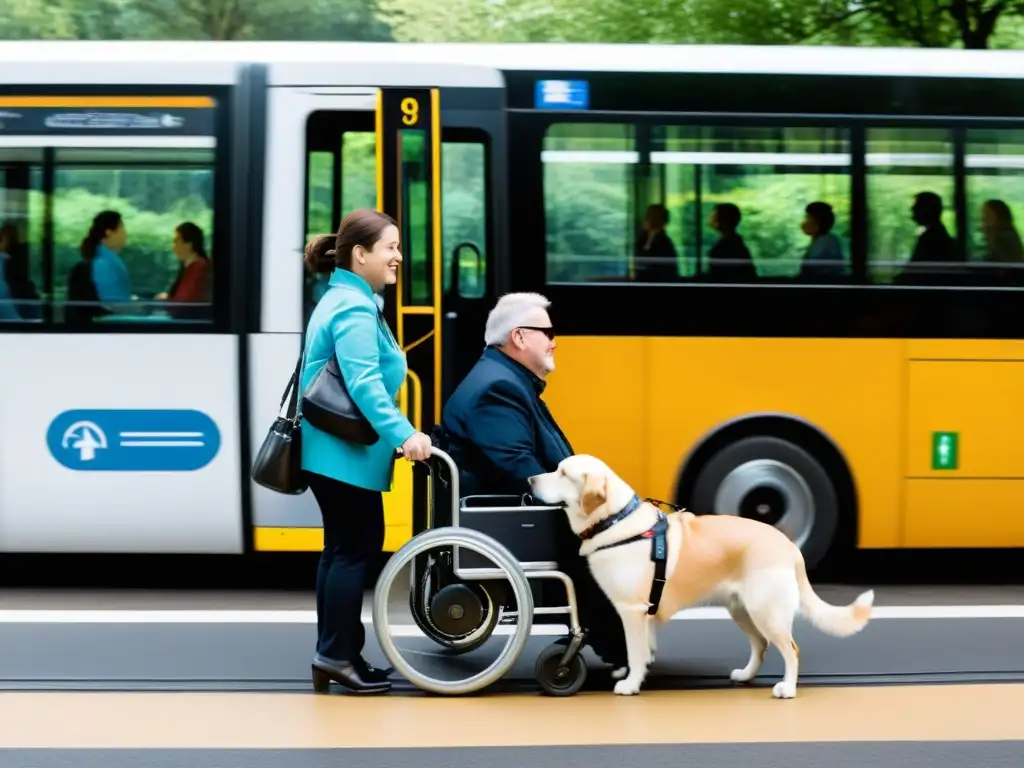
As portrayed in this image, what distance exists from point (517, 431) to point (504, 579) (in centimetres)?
59

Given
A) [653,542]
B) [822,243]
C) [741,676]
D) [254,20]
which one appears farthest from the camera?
[254,20]

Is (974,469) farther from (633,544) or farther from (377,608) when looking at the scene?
(377,608)

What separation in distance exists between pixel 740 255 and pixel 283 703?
13.7 ft

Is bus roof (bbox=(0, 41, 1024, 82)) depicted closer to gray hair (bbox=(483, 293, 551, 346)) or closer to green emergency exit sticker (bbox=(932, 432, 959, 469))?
green emergency exit sticker (bbox=(932, 432, 959, 469))

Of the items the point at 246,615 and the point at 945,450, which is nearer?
the point at 246,615

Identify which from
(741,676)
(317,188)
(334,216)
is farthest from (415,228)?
(741,676)

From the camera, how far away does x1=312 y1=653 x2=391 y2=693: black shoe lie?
6414mm

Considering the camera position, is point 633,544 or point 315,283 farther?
point 315,283

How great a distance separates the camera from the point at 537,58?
928 centimetres

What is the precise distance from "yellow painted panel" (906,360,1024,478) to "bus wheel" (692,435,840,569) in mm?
537

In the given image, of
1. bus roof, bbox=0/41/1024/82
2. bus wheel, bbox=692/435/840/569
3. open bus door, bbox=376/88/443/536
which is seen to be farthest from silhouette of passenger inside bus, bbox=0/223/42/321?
bus wheel, bbox=692/435/840/569

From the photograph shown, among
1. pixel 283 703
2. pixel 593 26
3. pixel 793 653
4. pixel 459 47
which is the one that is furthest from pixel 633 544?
pixel 593 26

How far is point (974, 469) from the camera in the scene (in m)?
9.30

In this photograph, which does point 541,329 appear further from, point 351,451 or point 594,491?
point 351,451
